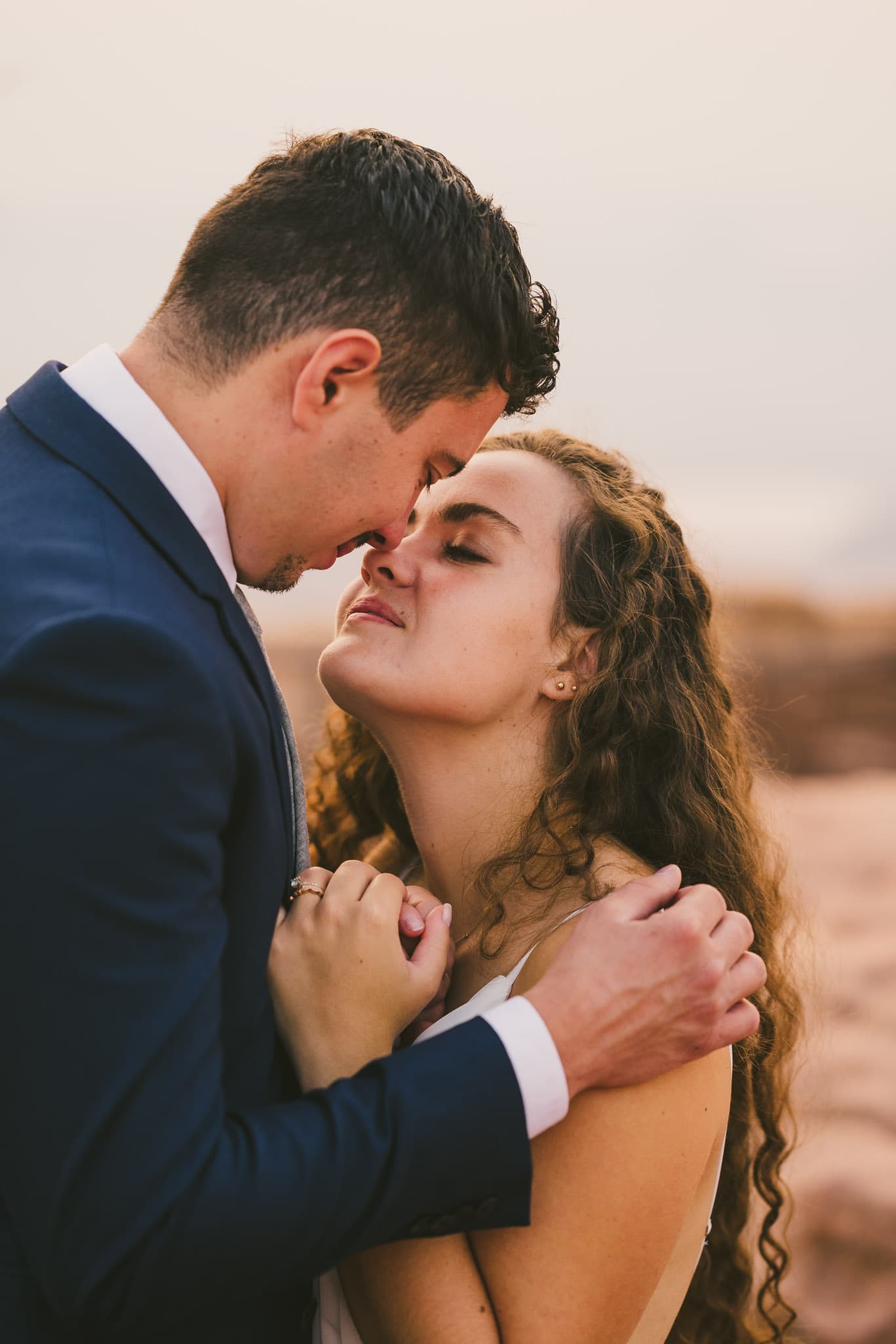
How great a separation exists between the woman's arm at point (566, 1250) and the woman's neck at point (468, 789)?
2.13 feet

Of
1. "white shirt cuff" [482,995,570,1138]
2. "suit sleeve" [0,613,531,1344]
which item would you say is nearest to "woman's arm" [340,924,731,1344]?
"white shirt cuff" [482,995,570,1138]

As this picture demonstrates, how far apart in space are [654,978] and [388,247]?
A: 1.19 m

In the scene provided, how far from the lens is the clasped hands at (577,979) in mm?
1686

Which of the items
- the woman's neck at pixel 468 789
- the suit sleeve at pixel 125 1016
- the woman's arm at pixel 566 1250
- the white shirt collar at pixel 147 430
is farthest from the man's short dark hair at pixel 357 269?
the woman's arm at pixel 566 1250

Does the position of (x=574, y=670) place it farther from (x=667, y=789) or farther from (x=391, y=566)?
(x=391, y=566)

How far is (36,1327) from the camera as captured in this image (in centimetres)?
152

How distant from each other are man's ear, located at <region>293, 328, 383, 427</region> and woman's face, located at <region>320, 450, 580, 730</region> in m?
0.58

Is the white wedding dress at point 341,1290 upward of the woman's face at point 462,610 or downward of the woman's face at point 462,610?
downward

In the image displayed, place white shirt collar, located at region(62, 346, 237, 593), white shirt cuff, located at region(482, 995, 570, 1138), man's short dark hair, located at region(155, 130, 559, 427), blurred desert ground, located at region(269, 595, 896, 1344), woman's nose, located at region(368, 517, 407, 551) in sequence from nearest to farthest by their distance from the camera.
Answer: white shirt cuff, located at region(482, 995, 570, 1138) < white shirt collar, located at region(62, 346, 237, 593) < man's short dark hair, located at region(155, 130, 559, 427) < woman's nose, located at region(368, 517, 407, 551) < blurred desert ground, located at region(269, 595, 896, 1344)

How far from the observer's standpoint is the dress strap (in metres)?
2.04

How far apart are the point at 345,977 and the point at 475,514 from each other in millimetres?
1024

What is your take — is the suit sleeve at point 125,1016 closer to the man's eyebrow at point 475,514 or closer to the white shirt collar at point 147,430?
the white shirt collar at point 147,430

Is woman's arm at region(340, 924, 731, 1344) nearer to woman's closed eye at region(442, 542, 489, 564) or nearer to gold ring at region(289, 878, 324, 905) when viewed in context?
gold ring at region(289, 878, 324, 905)

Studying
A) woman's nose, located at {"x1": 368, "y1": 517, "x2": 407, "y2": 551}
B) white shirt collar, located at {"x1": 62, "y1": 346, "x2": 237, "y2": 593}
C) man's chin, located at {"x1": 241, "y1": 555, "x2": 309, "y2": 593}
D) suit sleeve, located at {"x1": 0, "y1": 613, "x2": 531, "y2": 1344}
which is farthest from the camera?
woman's nose, located at {"x1": 368, "y1": 517, "x2": 407, "y2": 551}
